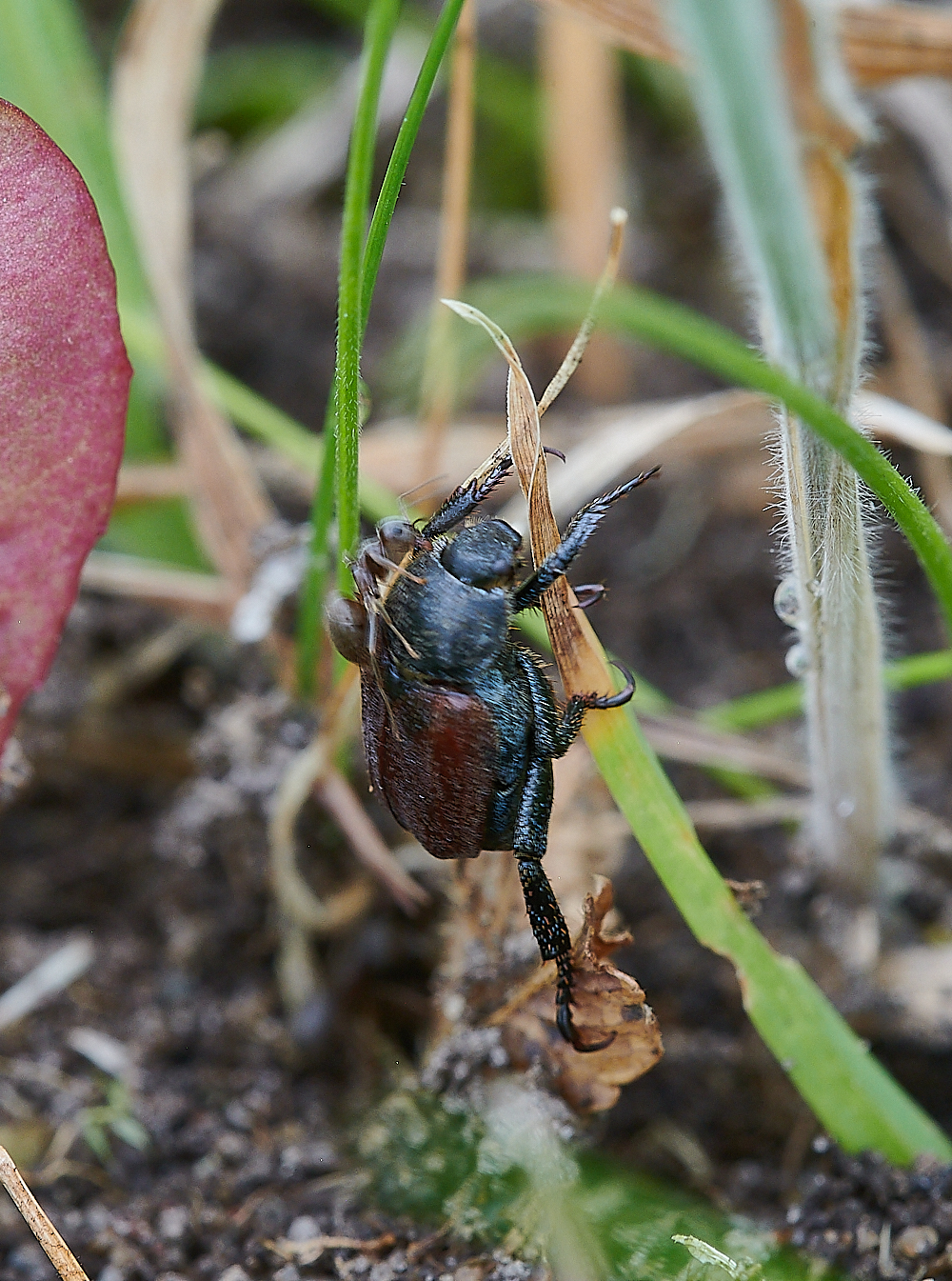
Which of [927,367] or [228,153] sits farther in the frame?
[228,153]

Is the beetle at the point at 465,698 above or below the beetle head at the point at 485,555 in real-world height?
below

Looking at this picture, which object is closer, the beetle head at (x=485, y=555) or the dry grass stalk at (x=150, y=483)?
the beetle head at (x=485, y=555)

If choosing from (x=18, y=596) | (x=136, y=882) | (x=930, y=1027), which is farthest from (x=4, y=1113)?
(x=930, y=1027)

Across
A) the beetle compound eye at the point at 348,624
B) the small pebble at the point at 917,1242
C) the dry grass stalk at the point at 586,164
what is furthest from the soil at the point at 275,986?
the beetle compound eye at the point at 348,624

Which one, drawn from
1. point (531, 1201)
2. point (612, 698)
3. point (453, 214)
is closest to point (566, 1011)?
point (531, 1201)

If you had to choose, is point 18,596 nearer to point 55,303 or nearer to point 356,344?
point 55,303

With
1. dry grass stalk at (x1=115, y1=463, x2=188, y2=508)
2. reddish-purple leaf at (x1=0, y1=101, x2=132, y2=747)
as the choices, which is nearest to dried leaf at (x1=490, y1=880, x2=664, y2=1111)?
reddish-purple leaf at (x1=0, y1=101, x2=132, y2=747)

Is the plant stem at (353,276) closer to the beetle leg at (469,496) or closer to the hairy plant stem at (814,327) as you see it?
the beetle leg at (469,496)

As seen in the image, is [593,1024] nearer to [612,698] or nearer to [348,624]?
[612,698]
